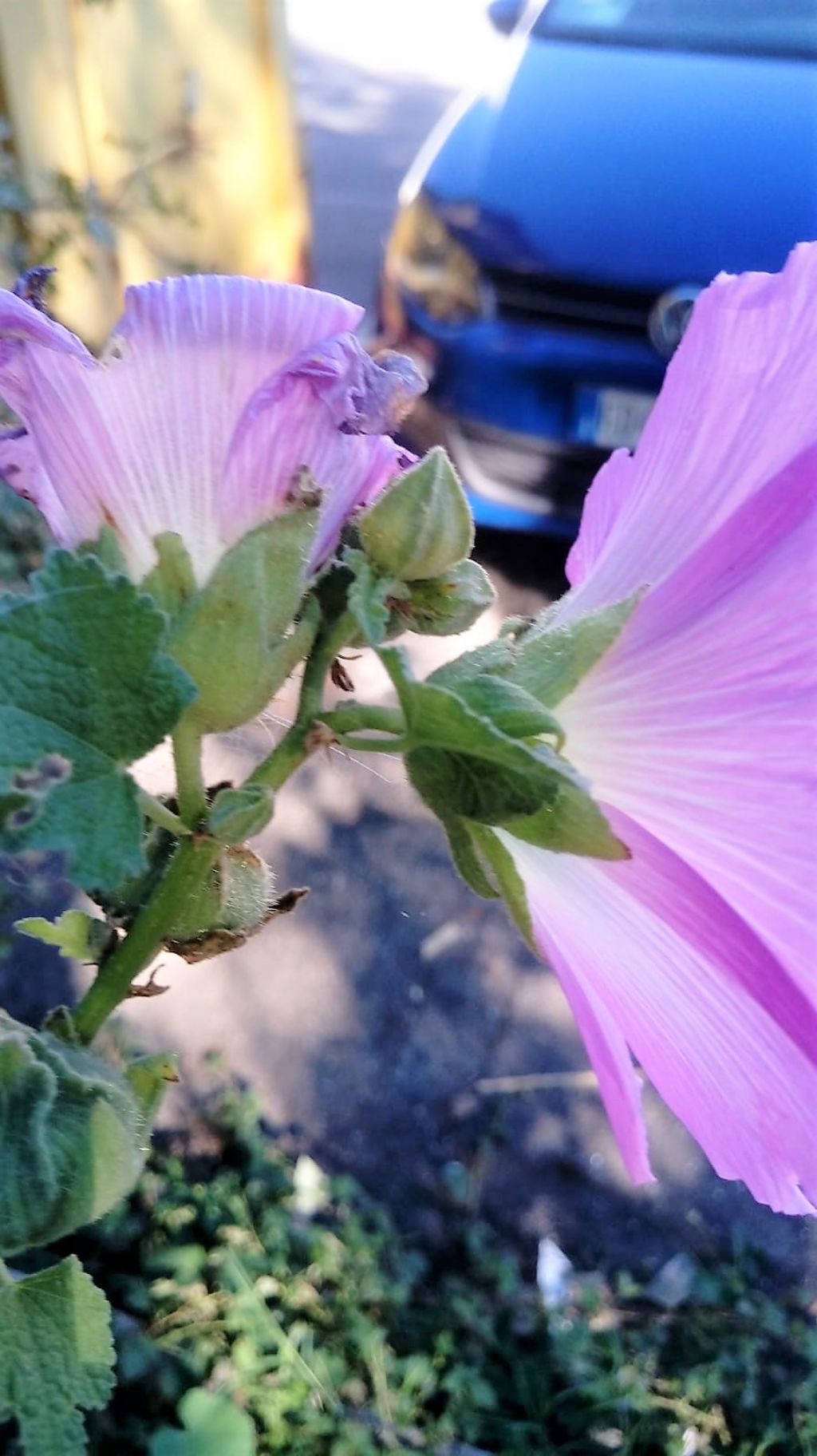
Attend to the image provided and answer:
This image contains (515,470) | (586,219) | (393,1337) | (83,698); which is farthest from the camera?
(515,470)

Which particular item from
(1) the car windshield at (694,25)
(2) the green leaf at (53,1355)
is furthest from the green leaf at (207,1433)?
(1) the car windshield at (694,25)

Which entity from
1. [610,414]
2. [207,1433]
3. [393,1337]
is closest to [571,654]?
[207,1433]

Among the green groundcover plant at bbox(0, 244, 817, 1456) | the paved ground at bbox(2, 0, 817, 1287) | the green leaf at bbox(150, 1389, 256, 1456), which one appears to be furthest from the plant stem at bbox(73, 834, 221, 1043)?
the paved ground at bbox(2, 0, 817, 1287)

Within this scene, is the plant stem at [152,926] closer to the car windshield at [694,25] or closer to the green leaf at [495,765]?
the green leaf at [495,765]

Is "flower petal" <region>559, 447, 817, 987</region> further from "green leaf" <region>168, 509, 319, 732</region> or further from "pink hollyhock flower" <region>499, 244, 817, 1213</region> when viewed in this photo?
"green leaf" <region>168, 509, 319, 732</region>

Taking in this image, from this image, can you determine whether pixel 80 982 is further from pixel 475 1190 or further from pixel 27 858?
pixel 475 1190

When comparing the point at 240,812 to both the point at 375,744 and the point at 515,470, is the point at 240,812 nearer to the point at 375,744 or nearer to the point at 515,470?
the point at 375,744

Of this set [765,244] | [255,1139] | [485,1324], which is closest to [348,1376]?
[485,1324]
